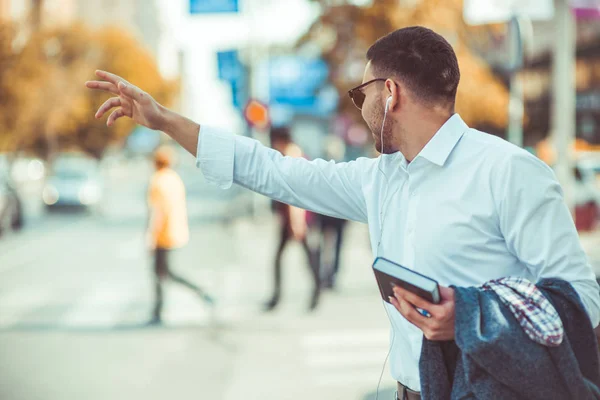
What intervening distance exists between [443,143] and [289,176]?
571 millimetres

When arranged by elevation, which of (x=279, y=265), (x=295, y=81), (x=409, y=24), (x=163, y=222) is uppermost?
(x=409, y=24)

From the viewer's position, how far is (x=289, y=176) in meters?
2.51

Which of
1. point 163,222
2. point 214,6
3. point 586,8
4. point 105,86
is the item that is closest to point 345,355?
point 163,222

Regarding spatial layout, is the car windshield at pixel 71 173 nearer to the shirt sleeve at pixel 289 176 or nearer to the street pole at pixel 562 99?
the street pole at pixel 562 99

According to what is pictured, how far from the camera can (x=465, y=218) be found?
78.9 inches

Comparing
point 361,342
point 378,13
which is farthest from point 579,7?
point 378,13

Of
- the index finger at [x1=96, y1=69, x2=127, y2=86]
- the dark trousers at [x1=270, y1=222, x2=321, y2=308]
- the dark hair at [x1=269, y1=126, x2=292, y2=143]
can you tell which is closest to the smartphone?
the index finger at [x1=96, y1=69, x2=127, y2=86]

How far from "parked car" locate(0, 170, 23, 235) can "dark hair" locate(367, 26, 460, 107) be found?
62.7 feet

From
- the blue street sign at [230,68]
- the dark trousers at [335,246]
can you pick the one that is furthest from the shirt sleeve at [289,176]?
the blue street sign at [230,68]

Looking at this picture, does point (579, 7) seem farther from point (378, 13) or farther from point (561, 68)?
point (378, 13)

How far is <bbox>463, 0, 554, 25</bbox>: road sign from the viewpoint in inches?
332

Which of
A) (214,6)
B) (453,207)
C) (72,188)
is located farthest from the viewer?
(72,188)

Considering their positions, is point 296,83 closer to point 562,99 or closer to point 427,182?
point 562,99

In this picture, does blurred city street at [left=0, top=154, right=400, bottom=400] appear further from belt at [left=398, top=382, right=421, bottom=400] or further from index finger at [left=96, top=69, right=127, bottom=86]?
index finger at [left=96, top=69, right=127, bottom=86]
